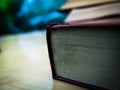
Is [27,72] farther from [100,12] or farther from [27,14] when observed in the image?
[27,14]

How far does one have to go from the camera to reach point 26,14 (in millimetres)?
1827

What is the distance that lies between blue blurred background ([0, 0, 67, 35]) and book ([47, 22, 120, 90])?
1.16 metres

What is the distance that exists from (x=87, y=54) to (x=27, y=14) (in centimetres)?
133

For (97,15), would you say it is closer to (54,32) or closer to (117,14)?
(117,14)

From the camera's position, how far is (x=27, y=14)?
6.00ft

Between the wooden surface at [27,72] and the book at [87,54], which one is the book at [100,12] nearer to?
the wooden surface at [27,72]

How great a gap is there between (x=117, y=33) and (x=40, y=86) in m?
0.27

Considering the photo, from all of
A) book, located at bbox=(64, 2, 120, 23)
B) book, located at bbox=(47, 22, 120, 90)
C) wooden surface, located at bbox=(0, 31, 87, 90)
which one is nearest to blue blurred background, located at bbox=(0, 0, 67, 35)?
book, located at bbox=(64, 2, 120, 23)

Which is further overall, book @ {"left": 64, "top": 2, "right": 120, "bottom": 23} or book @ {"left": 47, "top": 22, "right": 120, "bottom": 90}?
book @ {"left": 64, "top": 2, "right": 120, "bottom": 23}

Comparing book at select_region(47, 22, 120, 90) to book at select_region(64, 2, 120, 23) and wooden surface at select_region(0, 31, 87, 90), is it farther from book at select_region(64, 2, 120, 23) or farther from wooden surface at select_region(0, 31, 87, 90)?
book at select_region(64, 2, 120, 23)

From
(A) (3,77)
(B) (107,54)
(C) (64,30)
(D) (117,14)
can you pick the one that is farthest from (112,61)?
(D) (117,14)

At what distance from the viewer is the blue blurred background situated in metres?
1.79

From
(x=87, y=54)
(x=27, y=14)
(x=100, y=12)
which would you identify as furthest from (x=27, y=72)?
(x=27, y=14)

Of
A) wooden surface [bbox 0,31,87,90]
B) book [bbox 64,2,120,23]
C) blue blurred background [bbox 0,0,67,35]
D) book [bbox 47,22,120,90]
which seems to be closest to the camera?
book [bbox 47,22,120,90]
